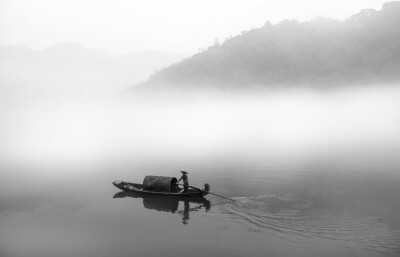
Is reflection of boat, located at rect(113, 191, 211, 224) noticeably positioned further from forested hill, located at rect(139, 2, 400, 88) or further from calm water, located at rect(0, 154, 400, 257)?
forested hill, located at rect(139, 2, 400, 88)

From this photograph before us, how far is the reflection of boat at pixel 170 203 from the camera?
2727cm

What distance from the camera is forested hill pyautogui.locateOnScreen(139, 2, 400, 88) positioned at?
16612cm

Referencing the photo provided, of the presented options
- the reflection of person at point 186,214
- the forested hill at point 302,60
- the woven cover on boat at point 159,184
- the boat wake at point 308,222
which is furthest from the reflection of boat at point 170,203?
the forested hill at point 302,60

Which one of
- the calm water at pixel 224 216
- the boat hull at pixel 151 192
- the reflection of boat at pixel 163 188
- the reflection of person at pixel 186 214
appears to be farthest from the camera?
the reflection of boat at pixel 163 188

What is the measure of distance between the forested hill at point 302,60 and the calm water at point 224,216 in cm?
13732

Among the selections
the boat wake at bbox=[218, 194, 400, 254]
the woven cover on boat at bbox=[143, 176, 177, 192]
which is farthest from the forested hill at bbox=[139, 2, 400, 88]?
the boat wake at bbox=[218, 194, 400, 254]

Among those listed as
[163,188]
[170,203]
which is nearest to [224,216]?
[170,203]

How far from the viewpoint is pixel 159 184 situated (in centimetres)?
3122

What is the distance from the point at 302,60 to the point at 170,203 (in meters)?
169

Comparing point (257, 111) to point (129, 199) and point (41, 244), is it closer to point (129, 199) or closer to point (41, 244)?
point (129, 199)

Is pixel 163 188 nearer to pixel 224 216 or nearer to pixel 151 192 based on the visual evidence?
pixel 151 192

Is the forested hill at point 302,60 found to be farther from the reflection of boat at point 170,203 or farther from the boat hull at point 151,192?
the reflection of boat at point 170,203

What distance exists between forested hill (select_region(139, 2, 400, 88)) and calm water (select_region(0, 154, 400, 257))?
137321 millimetres

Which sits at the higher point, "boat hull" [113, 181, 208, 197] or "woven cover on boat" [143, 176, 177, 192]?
"woven cover on boat" [143, 176, 177, 192]
